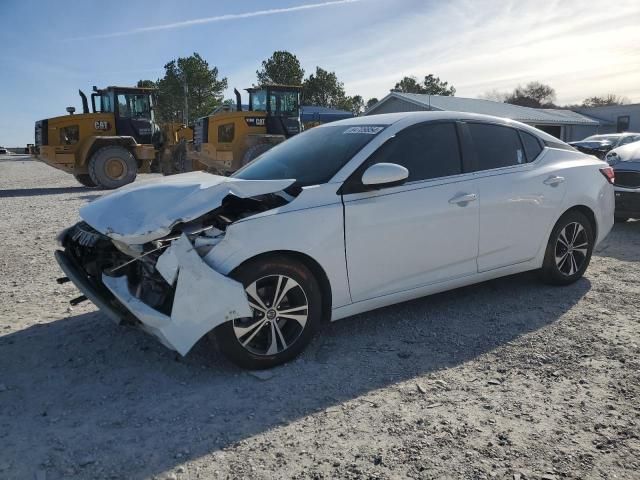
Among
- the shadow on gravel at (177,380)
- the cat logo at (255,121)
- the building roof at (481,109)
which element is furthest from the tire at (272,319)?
the building roof at (481,109)

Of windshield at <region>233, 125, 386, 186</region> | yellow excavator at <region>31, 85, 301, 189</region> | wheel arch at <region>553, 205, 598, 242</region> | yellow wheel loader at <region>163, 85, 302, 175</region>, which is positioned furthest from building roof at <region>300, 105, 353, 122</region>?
windshield at <region>233, 125, 386, 186</region>

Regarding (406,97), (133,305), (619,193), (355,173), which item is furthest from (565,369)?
(406,97)

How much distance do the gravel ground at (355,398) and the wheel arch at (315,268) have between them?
341 mm

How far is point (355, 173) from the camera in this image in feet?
11.8

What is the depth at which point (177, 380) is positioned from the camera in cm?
320

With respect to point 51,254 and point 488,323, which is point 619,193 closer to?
point 488,323

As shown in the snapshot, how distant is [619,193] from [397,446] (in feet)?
22.3

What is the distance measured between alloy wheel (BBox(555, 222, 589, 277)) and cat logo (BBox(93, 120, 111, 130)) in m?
14.8

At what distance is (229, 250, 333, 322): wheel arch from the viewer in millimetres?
3182

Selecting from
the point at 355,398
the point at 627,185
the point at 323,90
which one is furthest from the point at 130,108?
the point at 323,90

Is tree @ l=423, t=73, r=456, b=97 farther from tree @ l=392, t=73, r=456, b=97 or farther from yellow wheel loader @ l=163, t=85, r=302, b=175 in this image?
yellow wheel loader @ l=163, t=85, r=302, b=175

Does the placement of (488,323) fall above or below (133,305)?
below

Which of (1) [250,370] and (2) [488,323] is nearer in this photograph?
(1) [250,370]

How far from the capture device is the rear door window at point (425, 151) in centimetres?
381
